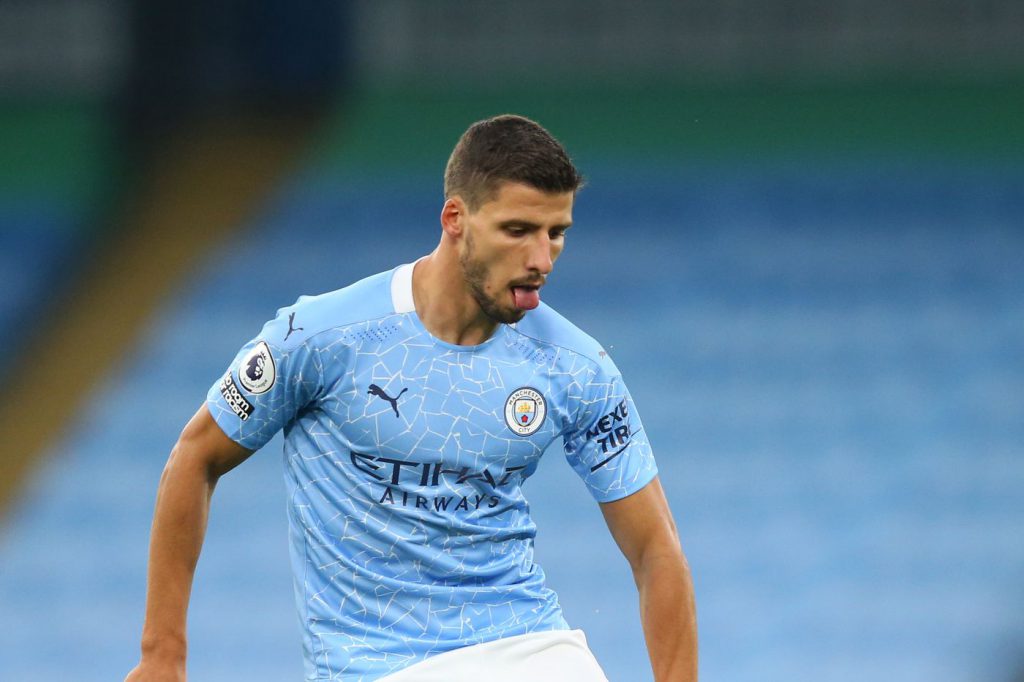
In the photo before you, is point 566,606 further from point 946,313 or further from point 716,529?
point 946,313

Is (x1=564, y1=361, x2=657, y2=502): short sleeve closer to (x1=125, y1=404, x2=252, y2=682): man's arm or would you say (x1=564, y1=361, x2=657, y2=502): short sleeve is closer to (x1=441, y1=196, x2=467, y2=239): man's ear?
(x1=441, y1=196, x2=467, y2=239): man's ear

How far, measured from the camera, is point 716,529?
8.73 metres

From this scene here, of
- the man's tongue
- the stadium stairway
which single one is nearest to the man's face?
the man's tongue

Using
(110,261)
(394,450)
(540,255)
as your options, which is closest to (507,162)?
(540,255)

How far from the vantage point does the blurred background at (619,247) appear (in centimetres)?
871

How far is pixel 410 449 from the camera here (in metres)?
3.44

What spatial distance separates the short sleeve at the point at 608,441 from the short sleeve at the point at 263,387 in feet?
2.09

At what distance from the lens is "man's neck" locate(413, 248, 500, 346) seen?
3457 mm

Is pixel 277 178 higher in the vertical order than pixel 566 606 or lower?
higher

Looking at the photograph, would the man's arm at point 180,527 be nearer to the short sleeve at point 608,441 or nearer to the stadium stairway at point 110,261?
the short sleeve at point 608,441

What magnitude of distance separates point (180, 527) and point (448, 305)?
783mm

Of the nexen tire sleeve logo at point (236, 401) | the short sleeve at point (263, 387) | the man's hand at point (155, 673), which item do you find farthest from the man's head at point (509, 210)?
the man's hand at point (155, 673)

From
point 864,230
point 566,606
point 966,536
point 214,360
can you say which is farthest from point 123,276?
point 966,536

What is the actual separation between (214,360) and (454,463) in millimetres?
5951
